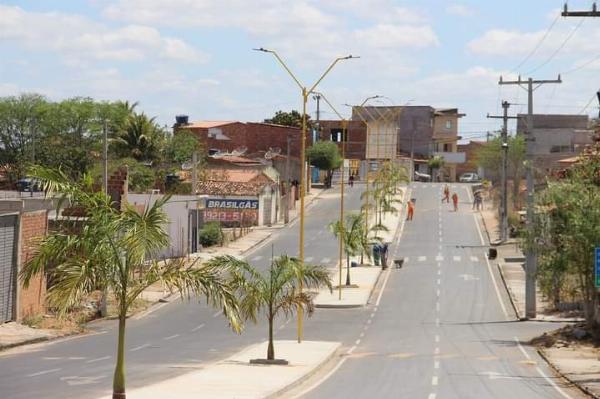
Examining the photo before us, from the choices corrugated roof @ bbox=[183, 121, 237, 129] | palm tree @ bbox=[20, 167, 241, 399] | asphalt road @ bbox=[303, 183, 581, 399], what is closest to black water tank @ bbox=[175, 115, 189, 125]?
corrugated roof @ bbox=[183, 121, 237, 129]

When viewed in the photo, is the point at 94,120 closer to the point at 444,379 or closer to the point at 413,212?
the point at 413,212

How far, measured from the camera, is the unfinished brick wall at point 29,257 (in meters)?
42.7

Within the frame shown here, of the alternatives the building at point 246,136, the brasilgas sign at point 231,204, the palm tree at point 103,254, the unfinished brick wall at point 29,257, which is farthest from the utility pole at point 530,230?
the building at point 246,136

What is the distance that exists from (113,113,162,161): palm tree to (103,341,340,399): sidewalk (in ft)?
229

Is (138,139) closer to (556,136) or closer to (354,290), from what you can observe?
(354,290)

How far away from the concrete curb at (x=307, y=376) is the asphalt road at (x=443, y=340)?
42cm

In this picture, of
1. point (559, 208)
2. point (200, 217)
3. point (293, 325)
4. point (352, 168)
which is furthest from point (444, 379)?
point (352, 168)

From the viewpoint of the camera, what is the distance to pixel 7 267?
138 feet

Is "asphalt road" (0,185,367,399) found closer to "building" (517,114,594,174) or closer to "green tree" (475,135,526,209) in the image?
"green tree" (475,135,526,209)

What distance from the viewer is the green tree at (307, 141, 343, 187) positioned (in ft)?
453

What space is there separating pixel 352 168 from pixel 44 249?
453 feet

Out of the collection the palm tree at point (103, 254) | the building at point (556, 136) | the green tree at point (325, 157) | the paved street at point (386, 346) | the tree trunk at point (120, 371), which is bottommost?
the paved street at point (386, 346)

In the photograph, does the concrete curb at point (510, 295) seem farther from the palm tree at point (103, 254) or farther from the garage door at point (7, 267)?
the palm tree at point (103, 254)

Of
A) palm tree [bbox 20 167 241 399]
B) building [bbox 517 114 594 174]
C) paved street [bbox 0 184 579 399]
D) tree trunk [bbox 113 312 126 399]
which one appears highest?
building [bbox 517 114 594 174]
